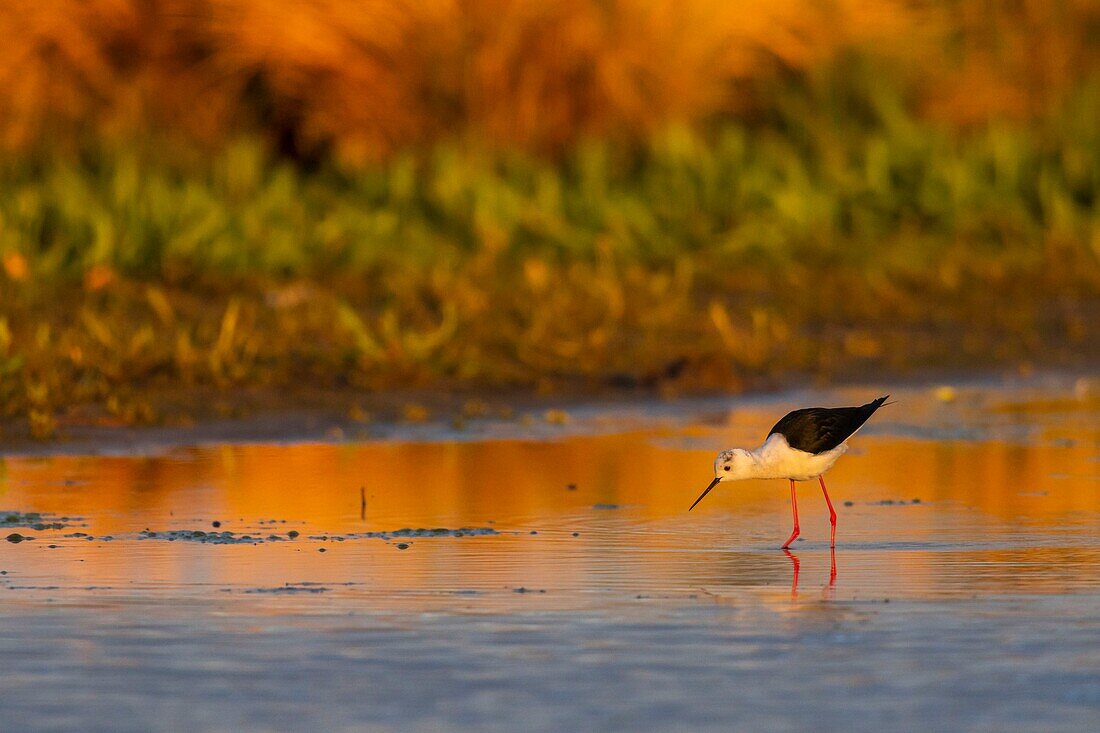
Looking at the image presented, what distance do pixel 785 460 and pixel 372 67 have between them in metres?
8.82

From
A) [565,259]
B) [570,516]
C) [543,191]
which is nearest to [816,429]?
[570,516]

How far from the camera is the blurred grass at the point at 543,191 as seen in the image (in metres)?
12.3

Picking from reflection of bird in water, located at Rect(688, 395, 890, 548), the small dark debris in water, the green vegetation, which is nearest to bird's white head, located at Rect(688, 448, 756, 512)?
reflection of bird in water, located at Rect(688, 395, 890, 548)

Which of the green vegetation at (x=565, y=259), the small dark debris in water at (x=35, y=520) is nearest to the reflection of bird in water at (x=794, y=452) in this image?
the small dark debris in water at (x=35, y=520)

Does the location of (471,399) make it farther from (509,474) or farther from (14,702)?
(14,702)

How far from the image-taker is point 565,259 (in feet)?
47.2

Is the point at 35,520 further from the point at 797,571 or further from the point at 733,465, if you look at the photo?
the point at 797,571

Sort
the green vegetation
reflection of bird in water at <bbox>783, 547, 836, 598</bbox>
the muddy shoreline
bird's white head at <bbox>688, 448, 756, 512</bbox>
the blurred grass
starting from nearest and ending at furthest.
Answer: reflection of bird in water at <bbox>783, 547, 836, 598</bbox>
bird's white head at <bbox>688, 448, 756, 512</bbox>
the muddy shoreline
the green vegetation
the blurred grass

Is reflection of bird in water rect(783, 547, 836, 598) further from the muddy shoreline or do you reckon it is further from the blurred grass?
the blurred grass

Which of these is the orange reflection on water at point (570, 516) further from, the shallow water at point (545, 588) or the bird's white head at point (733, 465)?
the bird's white head at point (733, 465)

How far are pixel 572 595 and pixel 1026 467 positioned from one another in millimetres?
3367

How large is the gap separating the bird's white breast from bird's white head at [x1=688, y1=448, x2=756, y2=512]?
0.13 feet

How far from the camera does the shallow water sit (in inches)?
198

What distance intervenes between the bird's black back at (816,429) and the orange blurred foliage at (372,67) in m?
8.27
